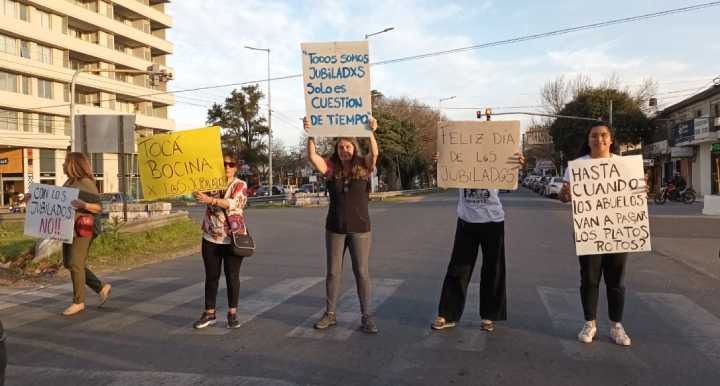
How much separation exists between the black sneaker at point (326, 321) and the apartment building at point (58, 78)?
37.6 meters

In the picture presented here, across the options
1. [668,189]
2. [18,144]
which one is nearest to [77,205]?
[668,189]

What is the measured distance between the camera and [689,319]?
6.19 meters

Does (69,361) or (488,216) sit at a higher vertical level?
(488,216)

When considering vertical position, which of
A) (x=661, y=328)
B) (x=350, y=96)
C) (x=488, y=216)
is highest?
(x=350, y=96)

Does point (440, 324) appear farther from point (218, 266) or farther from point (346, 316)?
point (218, 266)

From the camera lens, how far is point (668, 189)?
32312 mm

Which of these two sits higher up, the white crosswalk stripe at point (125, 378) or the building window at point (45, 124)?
the building window at point (45, 124)

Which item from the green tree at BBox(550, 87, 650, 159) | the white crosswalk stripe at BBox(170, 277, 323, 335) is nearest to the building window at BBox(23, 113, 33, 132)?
the green tree at BBox(550, 87, 650, 159)

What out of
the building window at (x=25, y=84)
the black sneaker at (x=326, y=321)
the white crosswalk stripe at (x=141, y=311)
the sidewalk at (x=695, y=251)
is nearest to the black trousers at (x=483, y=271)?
the black sneaker at (x=326, y=321)

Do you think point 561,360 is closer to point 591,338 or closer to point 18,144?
point 591,338

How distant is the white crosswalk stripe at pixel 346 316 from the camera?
5595mm

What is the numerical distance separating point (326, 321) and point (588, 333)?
2.38m

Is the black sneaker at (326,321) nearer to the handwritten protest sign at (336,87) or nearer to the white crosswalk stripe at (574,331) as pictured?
the handwritten protest sign at (336,87)

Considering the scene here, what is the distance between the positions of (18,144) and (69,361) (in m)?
44.4
